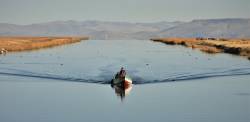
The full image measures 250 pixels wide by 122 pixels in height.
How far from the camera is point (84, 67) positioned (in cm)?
6806

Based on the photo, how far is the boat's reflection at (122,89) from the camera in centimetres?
4463

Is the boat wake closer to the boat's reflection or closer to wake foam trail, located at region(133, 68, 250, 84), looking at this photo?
wake foam trail, located at region(133, 68, 250, 84)

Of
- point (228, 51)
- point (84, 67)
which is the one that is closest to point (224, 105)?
point (84, 67)

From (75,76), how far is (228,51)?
5142cm

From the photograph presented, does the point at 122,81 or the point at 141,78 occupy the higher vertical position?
the point at 122,81

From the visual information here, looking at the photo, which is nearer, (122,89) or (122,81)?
(122,89)

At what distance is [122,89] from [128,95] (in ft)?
12.4

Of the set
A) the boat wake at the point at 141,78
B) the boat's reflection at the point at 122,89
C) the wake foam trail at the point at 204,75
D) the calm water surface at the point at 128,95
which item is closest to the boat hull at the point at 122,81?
the boat's reflection at the point at 122,89

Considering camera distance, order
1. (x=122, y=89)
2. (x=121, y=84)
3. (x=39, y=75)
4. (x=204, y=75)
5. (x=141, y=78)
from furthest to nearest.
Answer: (x=204, y=75) → (x=39, y=75) → (x=141, y=78) → (x=121, y=84) → (x=122, y=89)

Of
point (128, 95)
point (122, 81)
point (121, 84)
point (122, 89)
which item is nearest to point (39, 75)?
point (121, 84)

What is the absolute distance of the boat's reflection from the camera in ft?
146

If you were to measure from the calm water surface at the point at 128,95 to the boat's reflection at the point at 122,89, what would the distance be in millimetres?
416

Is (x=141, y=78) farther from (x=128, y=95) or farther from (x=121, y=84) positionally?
(x=128, y=95)

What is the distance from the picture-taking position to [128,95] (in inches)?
1732
